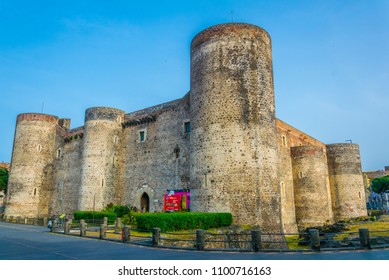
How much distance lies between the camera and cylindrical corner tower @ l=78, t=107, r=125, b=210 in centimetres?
2950

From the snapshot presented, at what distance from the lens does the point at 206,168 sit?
1991 cm

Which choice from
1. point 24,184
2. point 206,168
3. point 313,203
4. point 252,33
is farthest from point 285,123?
point 24,184

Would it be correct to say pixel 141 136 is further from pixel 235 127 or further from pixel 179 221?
pixel 179 221

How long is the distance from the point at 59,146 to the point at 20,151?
13.7ft

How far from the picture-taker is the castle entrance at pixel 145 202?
2903 cm

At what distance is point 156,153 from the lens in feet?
93.7

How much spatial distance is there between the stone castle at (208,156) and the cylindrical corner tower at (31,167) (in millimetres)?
113

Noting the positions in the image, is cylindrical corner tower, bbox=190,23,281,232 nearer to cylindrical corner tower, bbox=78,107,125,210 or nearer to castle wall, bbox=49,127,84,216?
cylindrical corner tower, bbox=78,107,125,210

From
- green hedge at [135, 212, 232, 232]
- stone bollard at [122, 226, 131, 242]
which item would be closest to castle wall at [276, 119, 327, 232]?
green hedge at [135, 212, 232, 232]

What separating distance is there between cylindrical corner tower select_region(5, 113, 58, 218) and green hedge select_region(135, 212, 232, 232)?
79.5 ft

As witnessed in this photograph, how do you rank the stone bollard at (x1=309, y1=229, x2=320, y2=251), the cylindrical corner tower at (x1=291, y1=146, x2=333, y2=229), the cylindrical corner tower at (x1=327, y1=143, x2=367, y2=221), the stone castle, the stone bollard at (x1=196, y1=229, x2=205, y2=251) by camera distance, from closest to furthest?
the stone bollard at (x1=309, y1=229, x2=320, y2=251) < the stone bollard at (x1=196, y1=229, x2=205, y2=251) < the stone castle < the cylindrical corner tower at (x1=291, y1=146, x2=333, y2=229) < the cylindrical corner tower at (x1=327, y1=143, x2=367, y2=221)

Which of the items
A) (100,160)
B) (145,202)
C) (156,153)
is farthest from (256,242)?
(100,160)

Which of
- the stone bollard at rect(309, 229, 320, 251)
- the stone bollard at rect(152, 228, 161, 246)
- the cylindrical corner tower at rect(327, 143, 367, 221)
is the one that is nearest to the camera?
the stone bollard at rect(309, 229, 320, 251)

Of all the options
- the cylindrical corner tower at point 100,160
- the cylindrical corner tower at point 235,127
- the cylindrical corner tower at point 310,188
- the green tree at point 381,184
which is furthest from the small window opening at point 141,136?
the green tree at point 381,184
